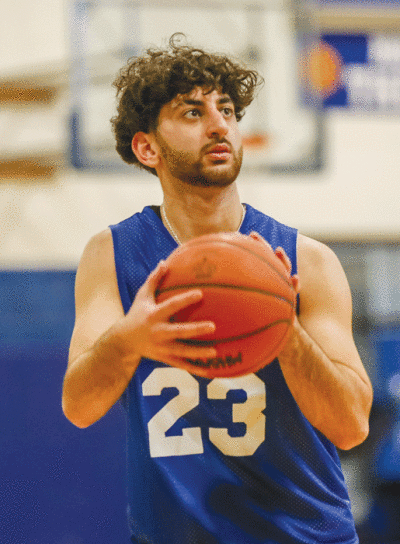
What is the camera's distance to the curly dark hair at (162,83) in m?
2.01

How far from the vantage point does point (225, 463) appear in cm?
185

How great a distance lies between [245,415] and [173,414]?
0.22 m

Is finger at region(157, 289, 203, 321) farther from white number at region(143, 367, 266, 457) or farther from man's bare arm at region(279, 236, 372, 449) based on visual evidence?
white number at region(143, 367, 266, 457)

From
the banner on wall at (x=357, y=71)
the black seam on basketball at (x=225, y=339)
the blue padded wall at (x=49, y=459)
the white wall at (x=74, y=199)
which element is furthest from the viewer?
the banner on wall at (x=357, y=71)

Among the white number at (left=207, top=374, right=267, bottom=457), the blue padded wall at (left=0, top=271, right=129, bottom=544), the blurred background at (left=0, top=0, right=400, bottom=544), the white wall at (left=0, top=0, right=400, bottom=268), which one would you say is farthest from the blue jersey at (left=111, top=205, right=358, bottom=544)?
the white wall at (left=0, top=0, right=400, bottom=268)

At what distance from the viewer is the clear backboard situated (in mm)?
5863

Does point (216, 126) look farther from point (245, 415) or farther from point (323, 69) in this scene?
point (323, 69)

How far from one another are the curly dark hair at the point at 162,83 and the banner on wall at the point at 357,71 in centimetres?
407

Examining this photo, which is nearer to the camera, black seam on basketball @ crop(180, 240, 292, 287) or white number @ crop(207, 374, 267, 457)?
black seam on basketball @ crop(180, 240, 292, 287)

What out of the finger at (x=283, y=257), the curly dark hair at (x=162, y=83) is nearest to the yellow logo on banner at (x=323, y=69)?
the curly dark hair at (x=162, y=83)

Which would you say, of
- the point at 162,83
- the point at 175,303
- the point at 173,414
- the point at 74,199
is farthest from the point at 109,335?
the point at 74,199

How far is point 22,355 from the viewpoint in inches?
186

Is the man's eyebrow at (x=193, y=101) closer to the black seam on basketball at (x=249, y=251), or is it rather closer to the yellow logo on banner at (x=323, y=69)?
the black seam on basketball at (x=249, y=251)

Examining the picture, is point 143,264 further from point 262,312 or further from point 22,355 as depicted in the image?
point 22,355
